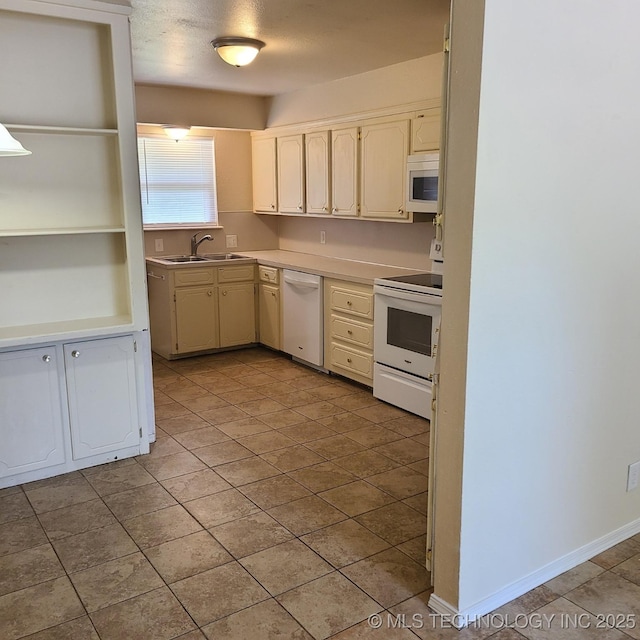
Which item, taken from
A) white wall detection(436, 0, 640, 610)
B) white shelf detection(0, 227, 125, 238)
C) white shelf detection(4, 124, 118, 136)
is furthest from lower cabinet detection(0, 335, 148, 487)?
white wall detection(436, 0, 640, 610)

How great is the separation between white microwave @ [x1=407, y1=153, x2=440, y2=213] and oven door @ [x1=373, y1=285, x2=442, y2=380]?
2.00 ft

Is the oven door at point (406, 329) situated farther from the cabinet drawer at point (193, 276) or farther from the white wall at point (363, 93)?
the cabinet drawer at point (193, 276)

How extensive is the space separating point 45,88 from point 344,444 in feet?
8.52

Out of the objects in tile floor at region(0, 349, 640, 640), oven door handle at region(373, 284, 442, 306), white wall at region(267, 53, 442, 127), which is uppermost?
white wall at region(267, 53, 442, 127)

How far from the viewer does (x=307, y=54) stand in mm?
4324

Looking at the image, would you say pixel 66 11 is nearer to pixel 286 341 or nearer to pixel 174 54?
pixel 174 54

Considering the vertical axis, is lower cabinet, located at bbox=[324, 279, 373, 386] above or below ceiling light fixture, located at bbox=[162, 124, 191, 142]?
below

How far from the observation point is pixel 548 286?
7.09ft

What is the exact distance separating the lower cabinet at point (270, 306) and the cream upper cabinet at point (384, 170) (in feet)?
3.79

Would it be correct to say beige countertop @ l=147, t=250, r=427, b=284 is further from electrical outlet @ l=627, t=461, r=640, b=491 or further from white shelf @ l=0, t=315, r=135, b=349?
electrical outlet @ l=627, t=461, r=640, b=491

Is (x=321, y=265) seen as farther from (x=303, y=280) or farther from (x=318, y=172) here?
(x=318, y=172)

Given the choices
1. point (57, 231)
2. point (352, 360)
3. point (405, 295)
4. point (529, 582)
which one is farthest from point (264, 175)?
point (529, 582)

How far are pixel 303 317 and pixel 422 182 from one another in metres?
1.63

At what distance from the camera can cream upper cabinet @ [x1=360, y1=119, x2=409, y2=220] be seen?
445 cm
